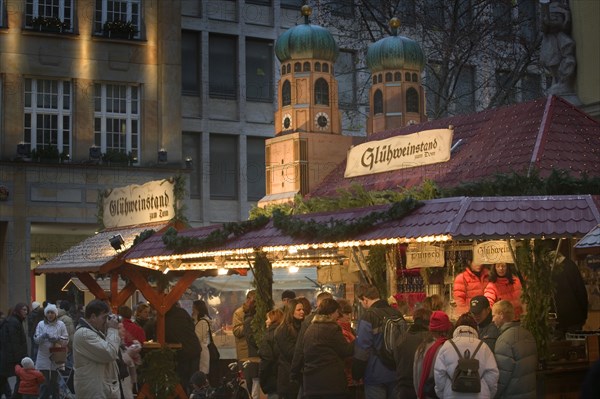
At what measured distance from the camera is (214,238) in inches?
701

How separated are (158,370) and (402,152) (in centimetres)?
496

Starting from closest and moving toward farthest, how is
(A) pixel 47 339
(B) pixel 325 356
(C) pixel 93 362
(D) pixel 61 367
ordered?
→ (C) pixel 93 362 → (B) pixel 325 356 → (D) pixel 61 367 → (A) pixel 47 339

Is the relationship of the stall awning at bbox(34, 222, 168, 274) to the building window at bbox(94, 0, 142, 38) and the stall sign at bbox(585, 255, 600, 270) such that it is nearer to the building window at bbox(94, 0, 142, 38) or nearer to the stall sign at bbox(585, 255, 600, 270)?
the stall sign at bbox(585, 255, 600, 270)

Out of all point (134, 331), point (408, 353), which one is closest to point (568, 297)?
point (408, 353)

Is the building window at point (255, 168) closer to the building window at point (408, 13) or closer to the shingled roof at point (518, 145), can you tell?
the building window at point (408, 13)

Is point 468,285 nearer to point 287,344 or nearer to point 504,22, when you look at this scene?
point 287,344

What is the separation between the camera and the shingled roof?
56.2 ft

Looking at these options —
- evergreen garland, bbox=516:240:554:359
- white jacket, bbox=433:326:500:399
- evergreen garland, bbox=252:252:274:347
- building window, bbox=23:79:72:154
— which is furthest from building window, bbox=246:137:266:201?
white jacket, bbox=433:326:500:399

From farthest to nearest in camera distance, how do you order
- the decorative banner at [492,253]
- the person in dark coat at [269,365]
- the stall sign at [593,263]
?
1. the stall sign at [593,263]
2. the decorative banner at [492,253]
3. the person in dark coat at [269,365]

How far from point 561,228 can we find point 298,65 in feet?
40.8

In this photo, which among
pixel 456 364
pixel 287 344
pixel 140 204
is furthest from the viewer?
pixel 140 204

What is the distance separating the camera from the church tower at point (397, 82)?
25.3m

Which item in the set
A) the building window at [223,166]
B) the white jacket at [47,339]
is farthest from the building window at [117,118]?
the white jacket at [47,339]

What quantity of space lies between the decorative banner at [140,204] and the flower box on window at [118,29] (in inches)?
490
